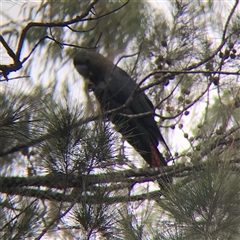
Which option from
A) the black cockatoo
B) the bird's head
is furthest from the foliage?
the bird's head

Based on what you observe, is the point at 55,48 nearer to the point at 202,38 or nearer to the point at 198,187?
the point at 202,38

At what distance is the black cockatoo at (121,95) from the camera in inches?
110

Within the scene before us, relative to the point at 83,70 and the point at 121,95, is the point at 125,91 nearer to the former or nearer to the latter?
the point at 121,95

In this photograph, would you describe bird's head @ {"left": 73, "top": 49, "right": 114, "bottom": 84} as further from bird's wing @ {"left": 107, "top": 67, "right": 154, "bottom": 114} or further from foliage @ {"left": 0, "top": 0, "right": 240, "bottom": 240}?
foliage @ {"left": 0, "top": 0, "right": 240, "bottom": 240}

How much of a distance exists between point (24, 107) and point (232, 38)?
1.14m

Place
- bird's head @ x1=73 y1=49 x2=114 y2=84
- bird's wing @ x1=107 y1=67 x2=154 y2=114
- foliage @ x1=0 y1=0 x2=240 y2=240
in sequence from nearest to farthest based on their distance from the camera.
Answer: foliage @ x1=0 y1=0 x2=240 y2=240, bird's wing @ x1=107 y1=67 x2=154 y2=114, bird's head @ x1=73 y1=49 x2=114 y2=84

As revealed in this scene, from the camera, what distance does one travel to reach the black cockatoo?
2783 mm

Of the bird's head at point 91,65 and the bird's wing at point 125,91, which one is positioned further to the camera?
the bird's head at point 91,65

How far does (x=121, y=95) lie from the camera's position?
3059 millimetres

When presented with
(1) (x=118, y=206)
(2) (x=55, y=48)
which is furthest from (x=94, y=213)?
(2) (x=55, y=48)

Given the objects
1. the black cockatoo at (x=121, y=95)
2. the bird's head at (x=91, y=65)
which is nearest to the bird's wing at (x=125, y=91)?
the black cockatoo at (x=121, y=95)

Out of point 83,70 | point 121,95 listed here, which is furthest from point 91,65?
point 121,95

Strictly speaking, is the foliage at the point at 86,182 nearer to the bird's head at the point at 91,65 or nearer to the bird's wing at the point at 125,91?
the bird's wing at the point at 125,91

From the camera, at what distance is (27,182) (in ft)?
6.09
